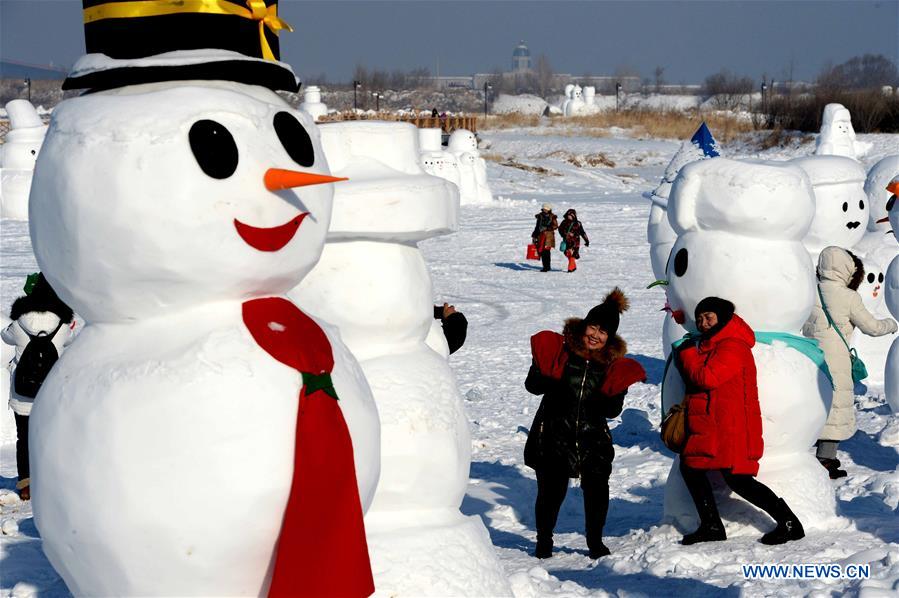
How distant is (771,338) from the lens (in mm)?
6109

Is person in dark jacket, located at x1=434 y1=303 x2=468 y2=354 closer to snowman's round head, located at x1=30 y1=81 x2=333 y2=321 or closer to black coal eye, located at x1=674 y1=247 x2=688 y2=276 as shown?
black coal eye, located at x1=674 y1=247 x2=688 y2=276

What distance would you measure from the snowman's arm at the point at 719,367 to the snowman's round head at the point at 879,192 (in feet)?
16.5

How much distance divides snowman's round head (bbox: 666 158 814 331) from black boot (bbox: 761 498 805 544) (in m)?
0.93

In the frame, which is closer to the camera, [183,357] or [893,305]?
[183,357]

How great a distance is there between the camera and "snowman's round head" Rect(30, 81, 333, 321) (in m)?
3.41

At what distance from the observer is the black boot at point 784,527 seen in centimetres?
579

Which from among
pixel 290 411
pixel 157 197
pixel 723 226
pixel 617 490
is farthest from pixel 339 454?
pixel 617 490

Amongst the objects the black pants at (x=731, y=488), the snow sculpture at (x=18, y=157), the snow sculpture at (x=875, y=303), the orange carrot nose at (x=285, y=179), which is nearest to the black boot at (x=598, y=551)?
the black pants at (x=731, y=488)

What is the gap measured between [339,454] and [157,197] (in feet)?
2.99

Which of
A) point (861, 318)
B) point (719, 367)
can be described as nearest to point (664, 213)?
point (861, 318)

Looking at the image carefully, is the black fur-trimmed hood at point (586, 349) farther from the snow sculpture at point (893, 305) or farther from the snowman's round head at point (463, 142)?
the snowman's round head at point (463, 142)

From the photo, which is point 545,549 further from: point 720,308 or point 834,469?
point 834,469

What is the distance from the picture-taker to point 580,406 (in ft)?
18.9

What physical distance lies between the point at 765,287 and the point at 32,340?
13.4ft
